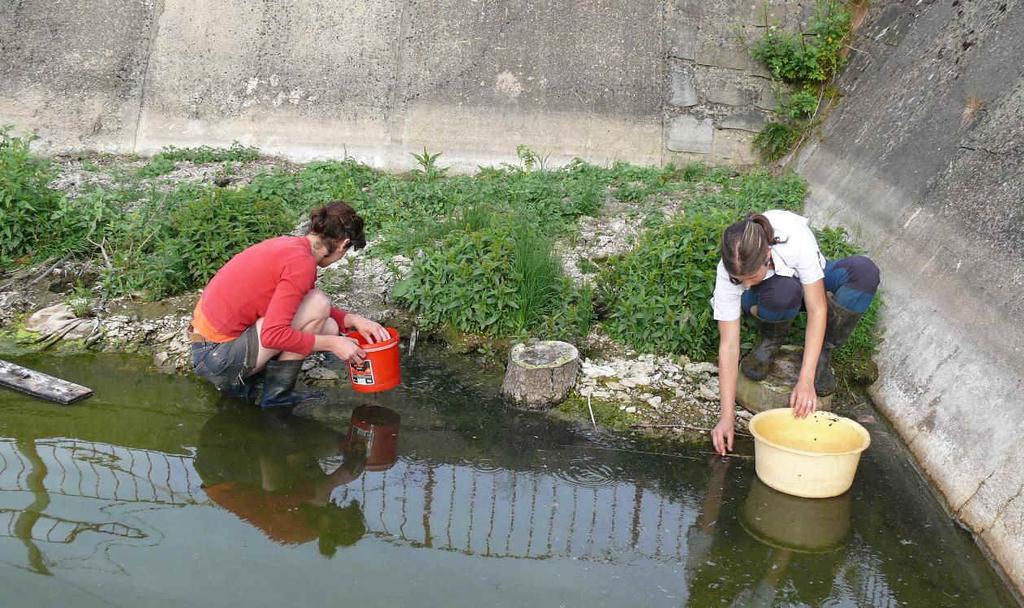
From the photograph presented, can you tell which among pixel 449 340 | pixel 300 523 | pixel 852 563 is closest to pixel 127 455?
pixel 300 523

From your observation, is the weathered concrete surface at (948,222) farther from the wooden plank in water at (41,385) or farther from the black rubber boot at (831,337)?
the wooden plank in water at (41,385)

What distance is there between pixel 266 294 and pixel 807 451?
8.62 feet

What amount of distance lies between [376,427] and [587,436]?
1.11 m

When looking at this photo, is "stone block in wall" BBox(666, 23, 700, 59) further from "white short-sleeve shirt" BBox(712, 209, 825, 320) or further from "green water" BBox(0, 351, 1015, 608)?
"green water" BBox(0, 351, 1015, 608)

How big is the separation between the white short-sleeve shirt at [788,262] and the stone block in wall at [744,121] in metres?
4.09

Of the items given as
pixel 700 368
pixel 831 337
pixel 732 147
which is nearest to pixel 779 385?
pixel 831 337

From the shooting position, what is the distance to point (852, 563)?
332 cm

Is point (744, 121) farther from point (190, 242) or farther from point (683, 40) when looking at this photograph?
point (190, 242)

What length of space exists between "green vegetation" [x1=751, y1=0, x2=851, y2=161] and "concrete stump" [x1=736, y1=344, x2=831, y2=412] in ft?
12.1

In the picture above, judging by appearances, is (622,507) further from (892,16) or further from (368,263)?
(892,16)

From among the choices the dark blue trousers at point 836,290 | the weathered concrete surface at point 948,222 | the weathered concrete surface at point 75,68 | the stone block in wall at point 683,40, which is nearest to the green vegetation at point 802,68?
the weathered concrete surface at point 948,222

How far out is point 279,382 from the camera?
439 cm

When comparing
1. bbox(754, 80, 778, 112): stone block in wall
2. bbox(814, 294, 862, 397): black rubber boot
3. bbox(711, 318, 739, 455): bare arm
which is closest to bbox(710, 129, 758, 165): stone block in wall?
bbox(754, 80, 778, 112): stone block in wall

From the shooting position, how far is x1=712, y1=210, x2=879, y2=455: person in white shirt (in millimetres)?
3623
